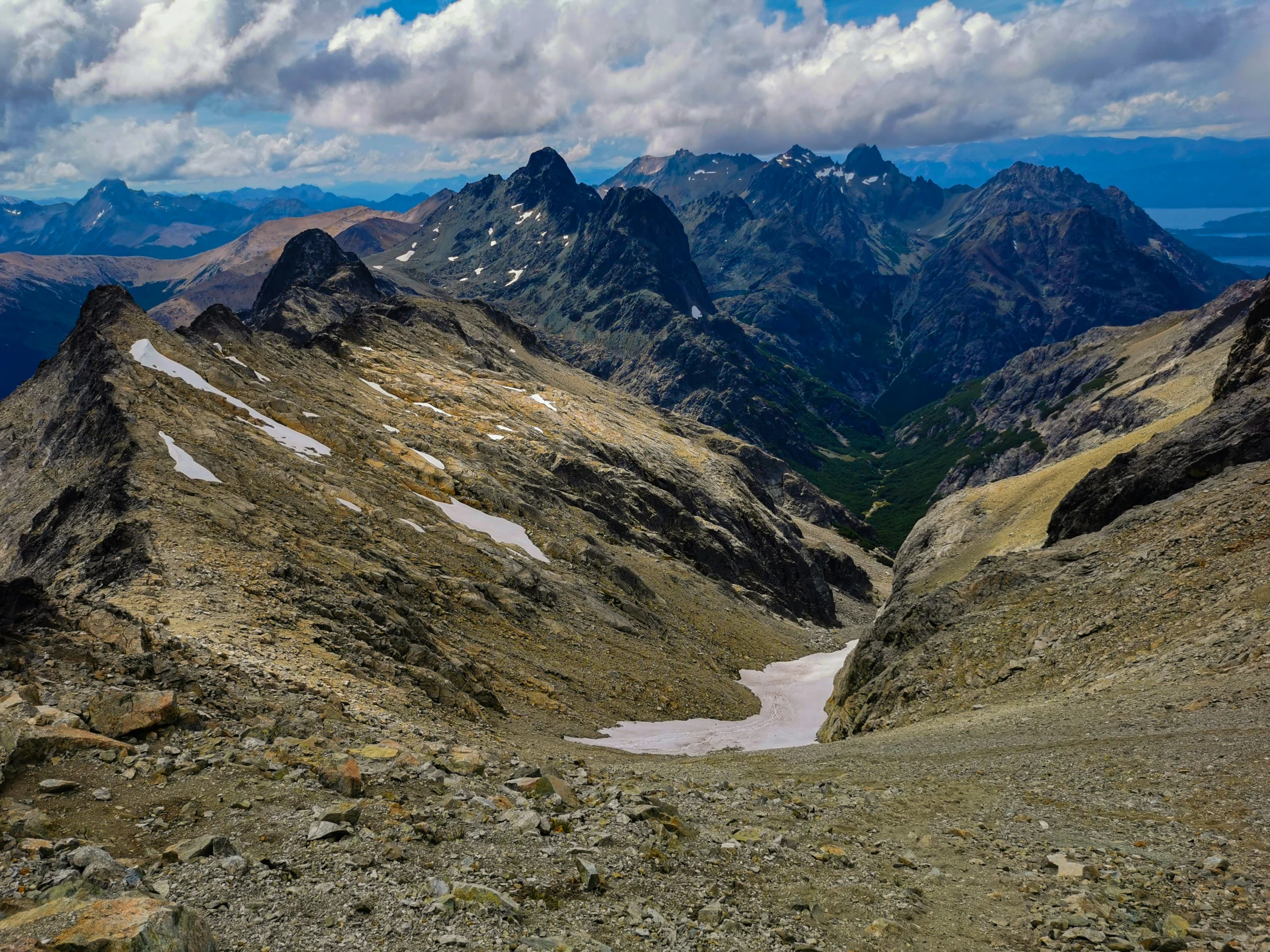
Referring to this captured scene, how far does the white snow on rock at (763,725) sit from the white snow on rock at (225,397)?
34770 mm

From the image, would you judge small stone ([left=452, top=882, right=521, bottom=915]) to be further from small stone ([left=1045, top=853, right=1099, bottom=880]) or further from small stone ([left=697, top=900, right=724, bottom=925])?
small stone ([left=1045, top=853, right=1099, bottom=880])

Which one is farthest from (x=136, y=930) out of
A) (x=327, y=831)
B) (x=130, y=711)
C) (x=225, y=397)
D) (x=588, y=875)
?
(x=225, y=397)

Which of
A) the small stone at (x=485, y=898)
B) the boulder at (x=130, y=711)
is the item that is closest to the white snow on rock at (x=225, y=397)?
the boulder at (x=130, y=711)

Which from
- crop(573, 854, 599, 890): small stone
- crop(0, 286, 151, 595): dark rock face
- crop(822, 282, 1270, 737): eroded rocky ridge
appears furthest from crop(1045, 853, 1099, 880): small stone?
crop(0, 286, 151, 595): dark rock face

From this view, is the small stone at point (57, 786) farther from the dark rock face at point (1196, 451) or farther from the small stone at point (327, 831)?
the dark rock face at point (1196, 451)

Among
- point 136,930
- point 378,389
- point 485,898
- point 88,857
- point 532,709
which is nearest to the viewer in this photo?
point 136,930

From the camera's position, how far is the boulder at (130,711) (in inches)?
679

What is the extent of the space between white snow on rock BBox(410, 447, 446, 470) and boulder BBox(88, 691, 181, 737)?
5390cm

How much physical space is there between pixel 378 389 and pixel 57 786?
82.6 m

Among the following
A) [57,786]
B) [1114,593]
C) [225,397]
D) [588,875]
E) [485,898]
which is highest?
[225,397]

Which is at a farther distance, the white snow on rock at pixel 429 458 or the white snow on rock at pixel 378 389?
the white snow on rock at pixel 378 389

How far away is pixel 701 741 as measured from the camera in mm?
44375

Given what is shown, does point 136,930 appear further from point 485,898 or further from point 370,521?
point 370,521

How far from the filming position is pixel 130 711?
58.0ft
